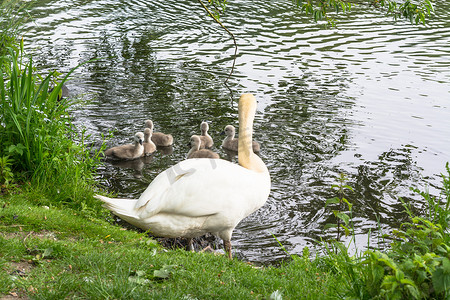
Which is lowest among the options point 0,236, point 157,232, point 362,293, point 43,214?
point 157,232

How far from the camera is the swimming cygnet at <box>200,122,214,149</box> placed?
10.9 m

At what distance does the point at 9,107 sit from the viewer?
7.18 meters

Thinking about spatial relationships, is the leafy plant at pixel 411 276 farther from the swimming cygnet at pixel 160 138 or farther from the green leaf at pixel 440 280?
the swimming cygnet at pixel 160 138

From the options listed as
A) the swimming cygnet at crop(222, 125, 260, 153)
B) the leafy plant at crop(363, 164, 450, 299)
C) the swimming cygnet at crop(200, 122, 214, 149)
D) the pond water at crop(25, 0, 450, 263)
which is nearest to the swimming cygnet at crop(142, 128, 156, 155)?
the pond water at crop(25, 0, 450, 263)

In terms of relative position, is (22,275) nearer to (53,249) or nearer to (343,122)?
(53,249)

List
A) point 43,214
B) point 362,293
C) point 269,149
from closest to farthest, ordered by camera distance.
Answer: point 362,293 < point 43,214 < point 269,149

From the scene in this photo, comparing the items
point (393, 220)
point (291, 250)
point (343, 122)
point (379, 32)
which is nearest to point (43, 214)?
point (291, 250)

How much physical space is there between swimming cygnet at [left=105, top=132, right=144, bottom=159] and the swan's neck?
11.6 ft

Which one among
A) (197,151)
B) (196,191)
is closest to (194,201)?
(196,191)

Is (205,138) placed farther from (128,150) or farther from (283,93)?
(283,93)

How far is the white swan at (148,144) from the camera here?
10750mm

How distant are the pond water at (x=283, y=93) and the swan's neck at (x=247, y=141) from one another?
3.59ft

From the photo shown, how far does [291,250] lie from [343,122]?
17.4ft

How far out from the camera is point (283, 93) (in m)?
13.7
